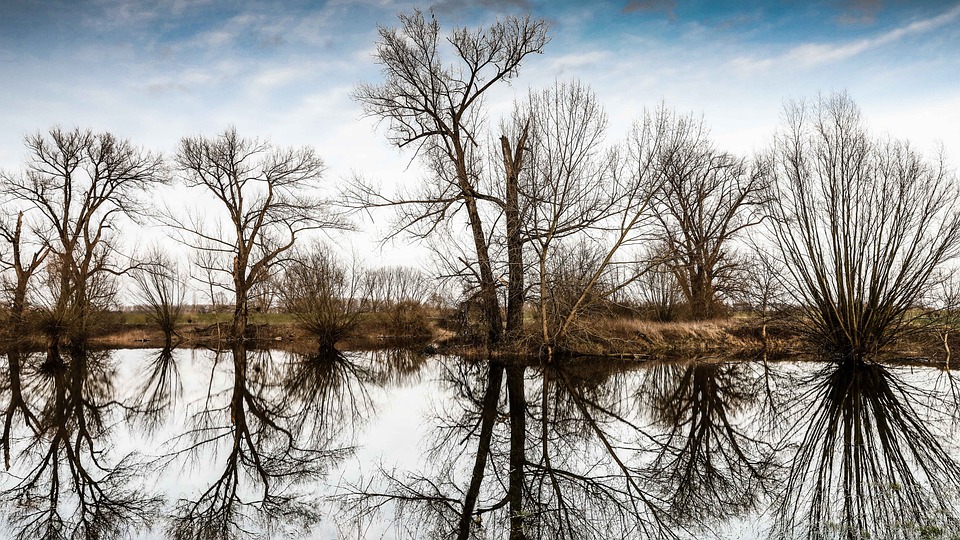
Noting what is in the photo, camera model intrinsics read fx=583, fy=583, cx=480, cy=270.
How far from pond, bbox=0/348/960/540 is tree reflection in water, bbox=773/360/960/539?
27mm

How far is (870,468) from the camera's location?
6.08m

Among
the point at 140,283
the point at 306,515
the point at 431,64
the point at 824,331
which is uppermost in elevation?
the point at 431,64

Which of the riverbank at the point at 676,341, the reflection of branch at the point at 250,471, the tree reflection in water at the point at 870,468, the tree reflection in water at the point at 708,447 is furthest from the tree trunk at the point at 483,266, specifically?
the tree reflection in water at the point at 870,468

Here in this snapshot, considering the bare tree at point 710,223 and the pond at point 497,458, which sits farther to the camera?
the bare tree at point 710,223

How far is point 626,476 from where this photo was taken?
20.5 feet

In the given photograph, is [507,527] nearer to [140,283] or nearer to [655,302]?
[655,302]

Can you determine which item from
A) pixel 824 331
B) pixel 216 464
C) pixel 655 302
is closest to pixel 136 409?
pixel 216 464

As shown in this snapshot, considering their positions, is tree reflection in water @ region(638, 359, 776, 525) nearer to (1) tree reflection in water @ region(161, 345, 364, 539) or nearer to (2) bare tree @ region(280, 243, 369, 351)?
(1) tree reflection in water @ region(161, 345, 364, 539)

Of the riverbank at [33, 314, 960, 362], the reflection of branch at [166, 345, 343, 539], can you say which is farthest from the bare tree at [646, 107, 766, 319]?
the reflection of branch at [166, 345, 343, 539]

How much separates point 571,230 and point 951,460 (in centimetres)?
1143

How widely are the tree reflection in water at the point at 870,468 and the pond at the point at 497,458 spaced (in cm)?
3

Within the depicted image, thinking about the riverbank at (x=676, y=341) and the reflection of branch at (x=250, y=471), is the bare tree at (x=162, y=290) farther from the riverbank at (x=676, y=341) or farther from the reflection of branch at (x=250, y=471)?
the reflection of branch at (x=250, y=471)

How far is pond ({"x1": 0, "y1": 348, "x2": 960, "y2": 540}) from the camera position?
5.00 m

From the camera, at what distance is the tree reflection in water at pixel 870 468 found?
4.61 metres
